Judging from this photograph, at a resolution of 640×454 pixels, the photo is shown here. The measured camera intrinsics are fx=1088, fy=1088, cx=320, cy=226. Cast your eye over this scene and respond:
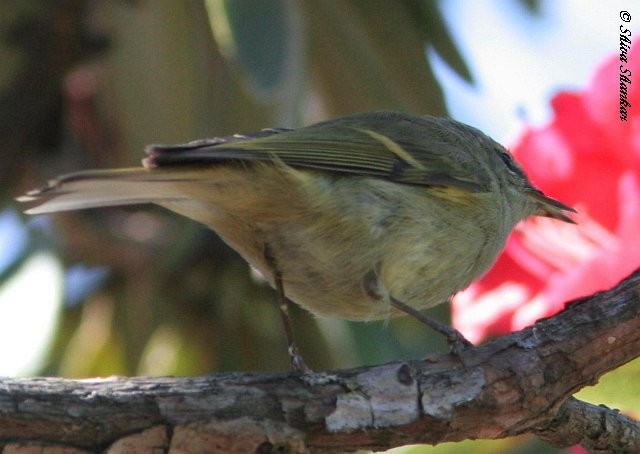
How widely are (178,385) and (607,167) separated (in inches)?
43.2

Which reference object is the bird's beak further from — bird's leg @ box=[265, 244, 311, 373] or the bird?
bird's leg @ box=[265, 244, 311, 373]

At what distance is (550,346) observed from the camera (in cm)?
183

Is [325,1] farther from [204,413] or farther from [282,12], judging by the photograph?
[204,413]

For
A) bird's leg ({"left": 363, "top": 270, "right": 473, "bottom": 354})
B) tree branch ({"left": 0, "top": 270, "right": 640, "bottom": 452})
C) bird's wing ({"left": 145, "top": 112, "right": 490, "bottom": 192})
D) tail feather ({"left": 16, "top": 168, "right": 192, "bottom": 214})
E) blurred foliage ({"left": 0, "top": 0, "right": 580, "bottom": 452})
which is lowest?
tree branch ({"left": 0, "top": 270, "right": 640, "bottom": 452})

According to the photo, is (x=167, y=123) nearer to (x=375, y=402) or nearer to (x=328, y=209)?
(x=328, y=209)

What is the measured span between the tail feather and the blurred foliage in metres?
0.78

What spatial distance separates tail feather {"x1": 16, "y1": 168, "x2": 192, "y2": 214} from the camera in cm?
188

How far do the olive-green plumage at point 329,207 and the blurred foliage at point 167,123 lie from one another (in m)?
0.48

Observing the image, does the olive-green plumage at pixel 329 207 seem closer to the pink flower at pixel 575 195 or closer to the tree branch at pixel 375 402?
the pink flower at pixel 575 195

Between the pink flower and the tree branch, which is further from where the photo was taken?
the pink flower

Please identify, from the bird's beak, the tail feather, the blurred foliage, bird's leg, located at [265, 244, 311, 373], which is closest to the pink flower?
the bird's beak

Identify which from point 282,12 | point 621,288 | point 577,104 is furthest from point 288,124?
point 621,288

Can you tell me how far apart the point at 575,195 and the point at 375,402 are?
2.90 feet

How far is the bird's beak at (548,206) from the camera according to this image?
2.70m
